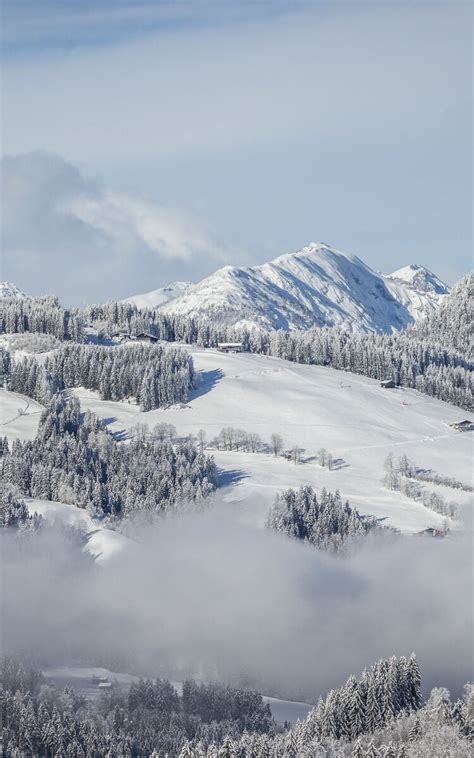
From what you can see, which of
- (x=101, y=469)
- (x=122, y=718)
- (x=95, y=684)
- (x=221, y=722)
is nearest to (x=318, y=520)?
(x=101, y=469)

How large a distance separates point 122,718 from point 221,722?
1080 cm

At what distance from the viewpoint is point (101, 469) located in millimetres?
175875

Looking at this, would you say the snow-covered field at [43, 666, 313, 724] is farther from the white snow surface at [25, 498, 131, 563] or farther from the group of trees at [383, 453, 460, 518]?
the group of trees at [383, 453, 460, 518]

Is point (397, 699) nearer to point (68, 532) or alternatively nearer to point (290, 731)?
point (290, 731)

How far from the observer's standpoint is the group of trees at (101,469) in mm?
165125

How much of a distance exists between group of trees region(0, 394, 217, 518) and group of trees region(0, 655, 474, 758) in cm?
4994

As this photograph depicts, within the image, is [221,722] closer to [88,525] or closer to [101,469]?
[88,525]

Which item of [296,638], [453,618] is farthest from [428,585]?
[296,638]

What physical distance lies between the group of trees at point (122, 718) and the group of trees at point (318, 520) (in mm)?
47894

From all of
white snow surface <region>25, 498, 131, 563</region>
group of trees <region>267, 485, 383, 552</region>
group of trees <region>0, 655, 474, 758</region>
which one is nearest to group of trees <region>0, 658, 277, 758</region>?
group of trees <region>0, 655, 474, 758</region>

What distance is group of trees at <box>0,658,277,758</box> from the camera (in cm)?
9800

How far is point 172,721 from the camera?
10762cm

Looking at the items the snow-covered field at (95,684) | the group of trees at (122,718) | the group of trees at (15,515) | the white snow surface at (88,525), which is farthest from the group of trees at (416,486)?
the group of trees at (122,718)

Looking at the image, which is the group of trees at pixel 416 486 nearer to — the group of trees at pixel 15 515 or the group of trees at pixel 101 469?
the group of trees at pixel 101 469
